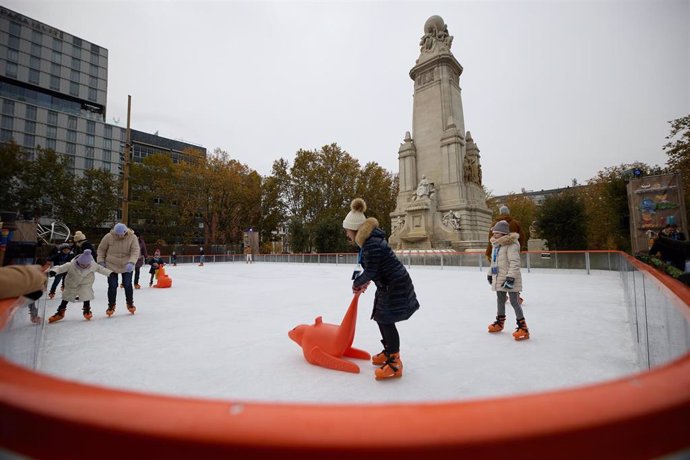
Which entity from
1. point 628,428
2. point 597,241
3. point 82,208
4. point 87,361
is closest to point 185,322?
point 87,361

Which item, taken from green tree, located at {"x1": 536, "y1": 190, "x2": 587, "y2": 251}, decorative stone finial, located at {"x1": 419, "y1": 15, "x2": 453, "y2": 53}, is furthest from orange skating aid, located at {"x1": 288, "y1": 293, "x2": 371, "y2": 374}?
decorative stone finial, located at {"x1": 419, "y1": 15, "x2": 453, "y2": 53}

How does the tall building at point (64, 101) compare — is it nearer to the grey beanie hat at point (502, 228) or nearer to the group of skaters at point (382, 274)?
the group of skaters at point (382, 274)

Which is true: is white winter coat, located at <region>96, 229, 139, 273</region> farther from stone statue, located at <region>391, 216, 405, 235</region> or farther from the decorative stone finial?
the decorative stone finial

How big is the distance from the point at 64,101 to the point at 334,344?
64.2 meters

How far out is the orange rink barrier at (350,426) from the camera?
1.46 ft

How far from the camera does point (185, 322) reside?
5.04 m

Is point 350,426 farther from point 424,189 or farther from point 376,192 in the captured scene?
point 376,192

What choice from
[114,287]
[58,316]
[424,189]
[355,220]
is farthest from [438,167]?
[58,316]

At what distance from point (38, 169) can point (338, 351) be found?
1295 inches

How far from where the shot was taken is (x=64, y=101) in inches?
1854

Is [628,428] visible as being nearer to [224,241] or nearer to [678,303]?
[678,303]

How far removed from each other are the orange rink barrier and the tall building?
48.9 meters

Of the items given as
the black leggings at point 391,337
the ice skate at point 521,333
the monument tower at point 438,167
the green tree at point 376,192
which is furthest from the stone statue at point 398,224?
the black leggings at point 391,337

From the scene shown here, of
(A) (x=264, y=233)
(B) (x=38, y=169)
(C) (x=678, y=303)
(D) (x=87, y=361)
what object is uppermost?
(B) (x=38, y=169)
